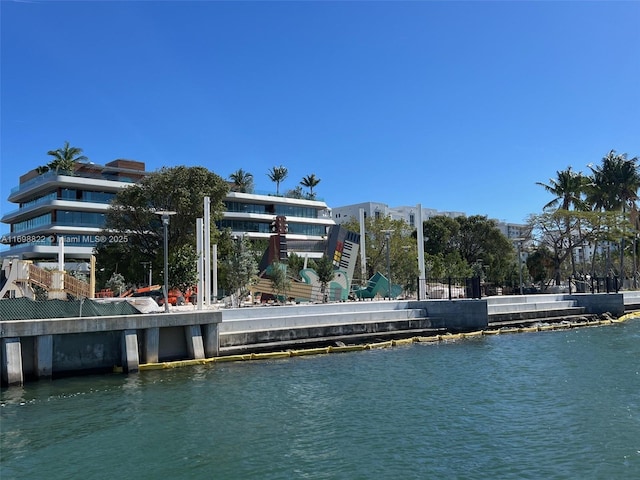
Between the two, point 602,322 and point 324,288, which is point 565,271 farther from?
point 324,288

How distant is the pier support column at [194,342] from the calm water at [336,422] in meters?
1.18

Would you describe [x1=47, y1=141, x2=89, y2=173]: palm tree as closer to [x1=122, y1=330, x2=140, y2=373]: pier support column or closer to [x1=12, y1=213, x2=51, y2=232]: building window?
[x1=12, y1=213, x2=51, y2=232]: building window

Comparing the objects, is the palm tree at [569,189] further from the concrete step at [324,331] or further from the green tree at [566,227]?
the concrete step at [324,331]

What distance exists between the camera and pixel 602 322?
41.3 m

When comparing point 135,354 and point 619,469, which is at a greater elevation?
point 135,354

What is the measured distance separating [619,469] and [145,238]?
5136 centimetres

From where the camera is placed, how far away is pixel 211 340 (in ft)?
80.3

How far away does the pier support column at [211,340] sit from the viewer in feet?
80.2

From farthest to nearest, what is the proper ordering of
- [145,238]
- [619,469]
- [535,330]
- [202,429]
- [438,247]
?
1. [438,247]
2. [145,238]
3. [535,330]
4. [202,429]
5. [619,469]

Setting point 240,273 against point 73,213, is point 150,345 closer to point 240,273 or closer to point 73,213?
point 240,273

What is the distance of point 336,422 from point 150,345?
11.3 metres

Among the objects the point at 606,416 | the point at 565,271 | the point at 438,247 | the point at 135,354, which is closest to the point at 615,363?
the point at 606,416

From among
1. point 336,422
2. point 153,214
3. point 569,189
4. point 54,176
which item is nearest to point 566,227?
point 569,189

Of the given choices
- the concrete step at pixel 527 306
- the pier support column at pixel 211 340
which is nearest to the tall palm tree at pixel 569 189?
the concrete step at pixel 527 306
